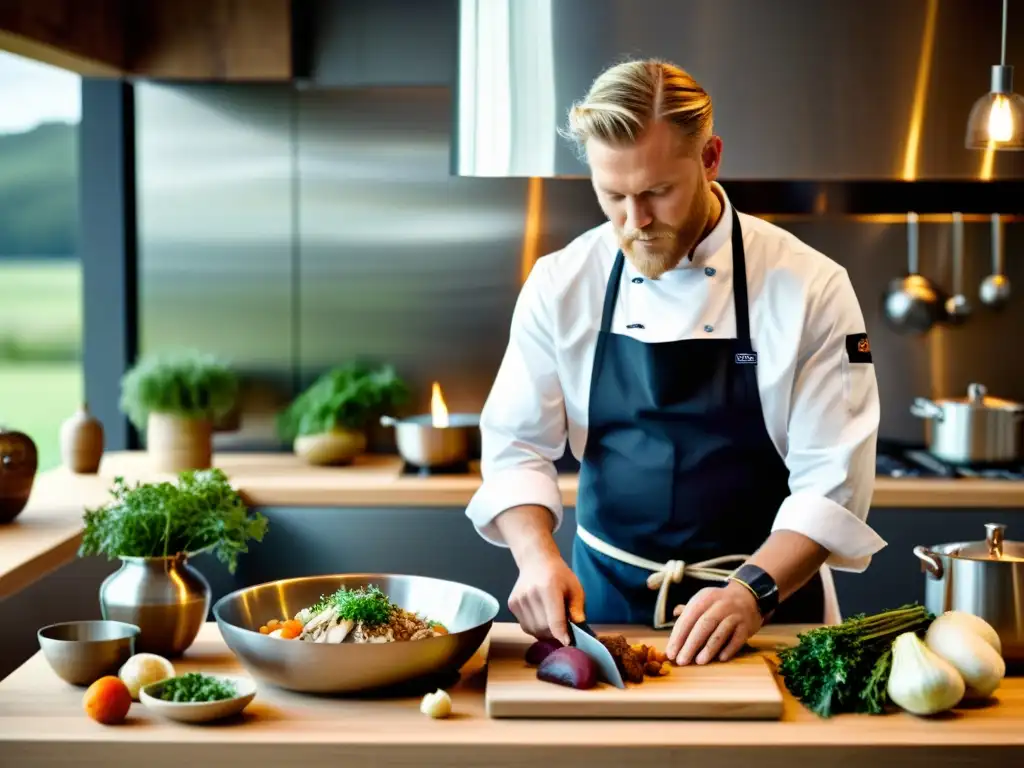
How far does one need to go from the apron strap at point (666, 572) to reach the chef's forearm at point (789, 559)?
10 cm

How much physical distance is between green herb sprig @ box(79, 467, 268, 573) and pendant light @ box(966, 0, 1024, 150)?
176 centimetres

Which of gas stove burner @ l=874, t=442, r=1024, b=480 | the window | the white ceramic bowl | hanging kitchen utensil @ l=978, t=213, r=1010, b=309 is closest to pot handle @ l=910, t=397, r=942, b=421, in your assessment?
gas stove burner @ l=874, t=442, r=1024, b=480

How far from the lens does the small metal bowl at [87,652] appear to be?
5.56 feet

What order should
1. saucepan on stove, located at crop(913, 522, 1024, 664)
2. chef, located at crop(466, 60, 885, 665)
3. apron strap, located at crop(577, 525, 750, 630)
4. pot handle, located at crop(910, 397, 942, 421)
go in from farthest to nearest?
1. pot handle, located at crop(910, 397, 942, 421)
2. apron strap, located at crop(577, 525, 750, 630)
3. chef, located at crop(466, 60, 885, 665)
4. saucepan on stove, located at crop(913, 522, 1024, 664)

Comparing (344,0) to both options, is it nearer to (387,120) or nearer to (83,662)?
(387,120)

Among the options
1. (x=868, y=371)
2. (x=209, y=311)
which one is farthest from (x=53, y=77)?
(x=868, y=371)

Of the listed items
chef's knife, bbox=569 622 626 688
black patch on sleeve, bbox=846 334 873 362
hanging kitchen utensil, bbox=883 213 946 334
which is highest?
→ hanging kitchen utensil, bbox=883 213 946 334

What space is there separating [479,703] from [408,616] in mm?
158

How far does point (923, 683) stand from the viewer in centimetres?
156

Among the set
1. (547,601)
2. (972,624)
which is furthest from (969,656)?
(547,601)

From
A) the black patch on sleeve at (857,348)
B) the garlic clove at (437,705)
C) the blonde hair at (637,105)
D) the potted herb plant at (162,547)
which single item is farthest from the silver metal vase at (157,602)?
the black patch on sleeve at (857,348)

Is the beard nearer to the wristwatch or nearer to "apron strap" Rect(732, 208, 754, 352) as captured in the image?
"apron strap" Rect(732, 208, 754, 352)

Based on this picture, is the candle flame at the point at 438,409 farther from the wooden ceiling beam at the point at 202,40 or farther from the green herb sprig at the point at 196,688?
the green herb sprig at the point at 196,688

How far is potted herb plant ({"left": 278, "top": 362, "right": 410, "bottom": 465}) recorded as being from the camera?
361cm
